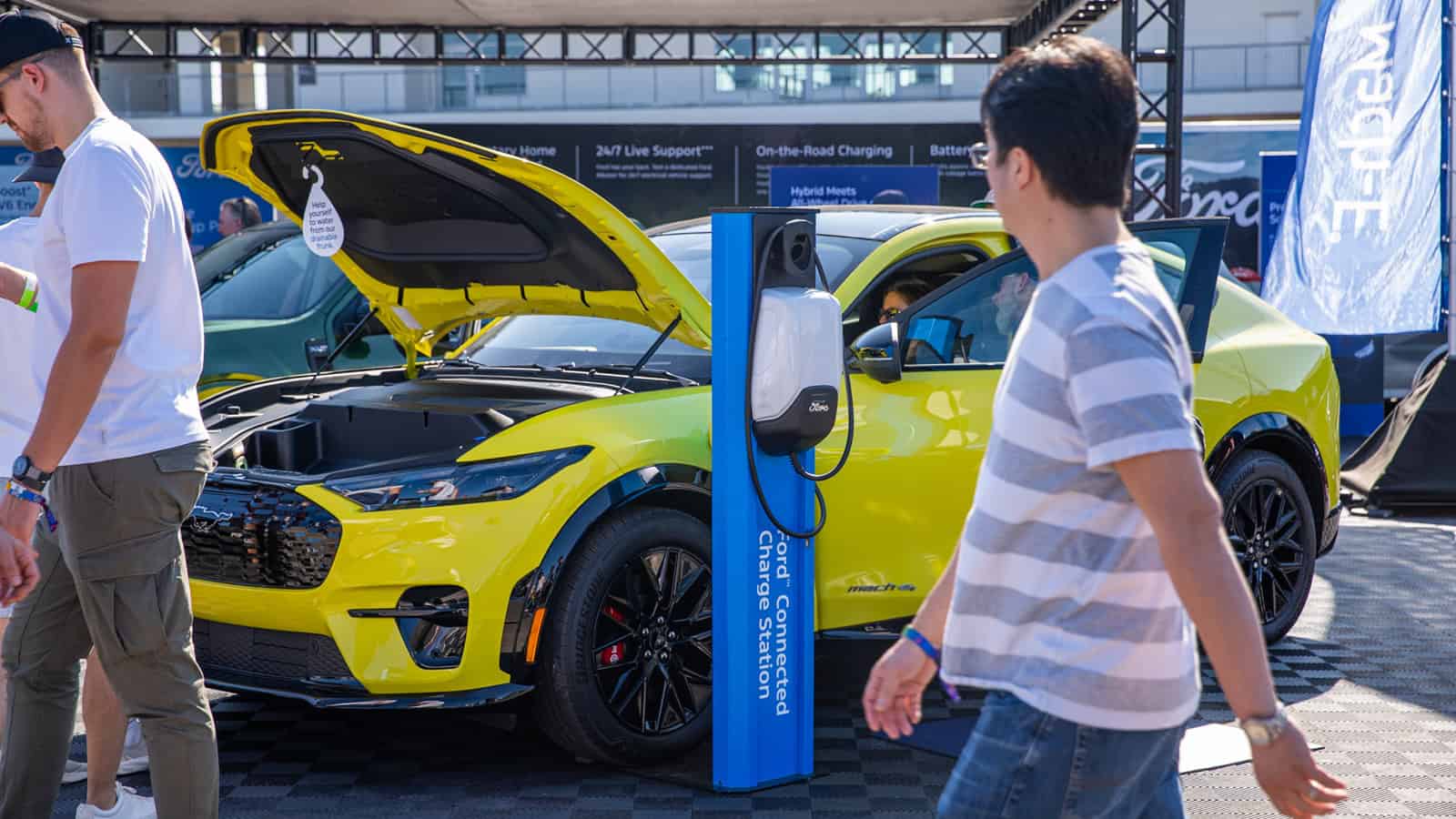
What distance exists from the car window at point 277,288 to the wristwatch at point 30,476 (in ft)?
21.4

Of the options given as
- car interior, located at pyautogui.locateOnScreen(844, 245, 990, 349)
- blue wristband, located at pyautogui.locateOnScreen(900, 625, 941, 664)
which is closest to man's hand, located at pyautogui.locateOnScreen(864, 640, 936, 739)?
blue wristband, located at pyautogui.locateOnScreen(900, 625, 941, 664)

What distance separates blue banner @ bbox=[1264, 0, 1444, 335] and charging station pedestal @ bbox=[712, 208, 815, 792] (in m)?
6.15

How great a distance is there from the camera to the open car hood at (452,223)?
4.60m

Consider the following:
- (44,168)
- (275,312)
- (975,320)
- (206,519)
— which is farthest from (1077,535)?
(275,312)

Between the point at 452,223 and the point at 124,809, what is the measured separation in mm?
2020

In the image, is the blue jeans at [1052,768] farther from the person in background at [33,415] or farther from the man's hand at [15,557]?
the person in background at [33,415]

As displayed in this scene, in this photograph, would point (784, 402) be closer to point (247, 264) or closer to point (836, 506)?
point (836, 506)

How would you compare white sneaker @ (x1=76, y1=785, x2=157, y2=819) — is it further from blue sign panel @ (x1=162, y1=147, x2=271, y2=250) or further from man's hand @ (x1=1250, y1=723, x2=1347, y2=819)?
blue sign panel @ (x1=162, y1=147, x2=271, y2=250)

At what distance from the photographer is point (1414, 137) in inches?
370

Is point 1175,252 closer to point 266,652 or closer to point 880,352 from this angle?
point 880,352

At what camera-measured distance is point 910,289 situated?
544 centimetres

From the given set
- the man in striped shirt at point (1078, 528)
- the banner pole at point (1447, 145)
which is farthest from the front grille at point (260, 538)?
the banner pole at point (1447, 145)

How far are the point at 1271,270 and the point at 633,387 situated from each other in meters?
6.66

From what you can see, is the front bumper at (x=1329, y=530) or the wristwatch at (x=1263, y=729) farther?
the front bumper at (x=1329, y=530)
